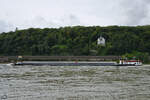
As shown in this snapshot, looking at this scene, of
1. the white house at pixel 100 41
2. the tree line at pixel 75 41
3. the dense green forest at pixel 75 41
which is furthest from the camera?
the white house at pixel 100 41

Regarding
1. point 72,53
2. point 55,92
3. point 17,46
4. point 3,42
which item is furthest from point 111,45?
point 55,92

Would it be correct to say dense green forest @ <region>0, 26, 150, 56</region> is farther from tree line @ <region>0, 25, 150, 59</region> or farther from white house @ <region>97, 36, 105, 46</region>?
white house @ <region>97, 36, 105, 46</region>

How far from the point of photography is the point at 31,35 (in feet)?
505

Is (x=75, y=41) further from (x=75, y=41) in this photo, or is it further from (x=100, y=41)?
(x=100, y=41)

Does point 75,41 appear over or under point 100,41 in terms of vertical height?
over

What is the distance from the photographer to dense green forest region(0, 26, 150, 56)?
130625 millimetres

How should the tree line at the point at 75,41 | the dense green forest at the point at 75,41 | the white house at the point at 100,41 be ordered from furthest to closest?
1. the white house at the point at 100,41
2. the dense green forest at the point at 75,41
3. the tree line at the point at 75,41

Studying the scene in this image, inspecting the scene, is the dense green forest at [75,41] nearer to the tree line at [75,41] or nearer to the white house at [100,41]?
the tree line at [75,41]

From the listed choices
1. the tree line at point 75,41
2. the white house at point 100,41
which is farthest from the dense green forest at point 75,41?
the white house at point 100,41

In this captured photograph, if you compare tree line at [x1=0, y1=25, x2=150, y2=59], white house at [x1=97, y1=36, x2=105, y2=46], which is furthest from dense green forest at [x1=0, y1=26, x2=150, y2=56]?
white house at [x1=97, y1=36, x2=105, y2=46]

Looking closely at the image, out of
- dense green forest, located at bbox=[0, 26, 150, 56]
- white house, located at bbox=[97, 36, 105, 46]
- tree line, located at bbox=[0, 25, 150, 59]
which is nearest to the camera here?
tree line, located at bbox=[0, 25, 150, 59]

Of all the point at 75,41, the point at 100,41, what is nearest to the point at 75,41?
the point at 75,41

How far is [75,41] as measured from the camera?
481ft

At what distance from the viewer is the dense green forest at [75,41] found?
13062 cm
